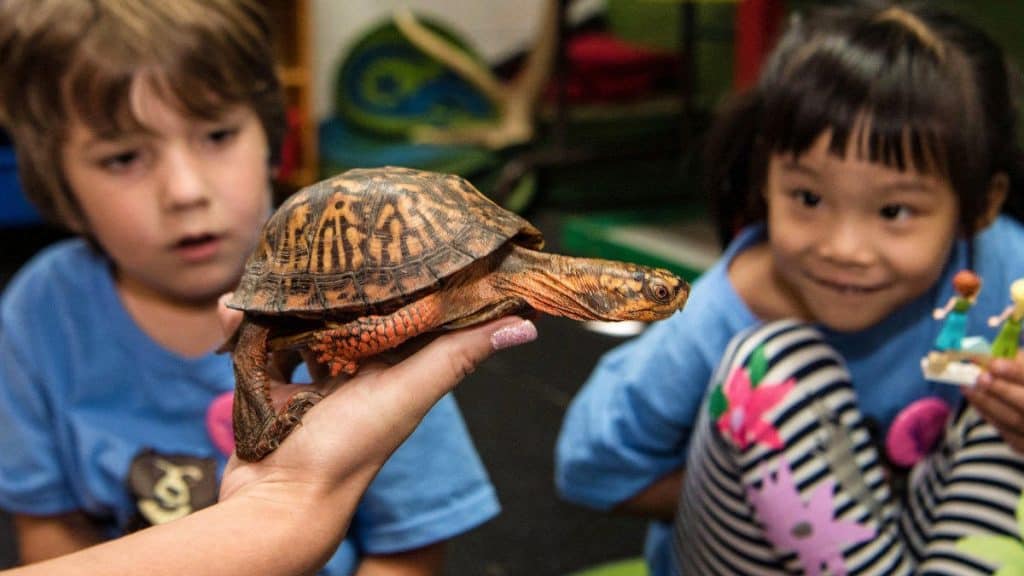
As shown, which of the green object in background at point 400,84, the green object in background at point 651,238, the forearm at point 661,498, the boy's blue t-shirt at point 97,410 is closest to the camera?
the boy's blue t-shirt at point 97,410

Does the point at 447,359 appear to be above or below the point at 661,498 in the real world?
above

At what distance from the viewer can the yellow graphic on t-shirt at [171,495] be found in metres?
0.94

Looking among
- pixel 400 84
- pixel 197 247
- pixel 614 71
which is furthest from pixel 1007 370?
pixel 400 84

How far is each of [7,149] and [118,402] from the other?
7.36ft

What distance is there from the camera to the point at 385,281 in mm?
565

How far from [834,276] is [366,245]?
559 mm

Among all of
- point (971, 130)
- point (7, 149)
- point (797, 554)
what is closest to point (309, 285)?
point (797, 554)

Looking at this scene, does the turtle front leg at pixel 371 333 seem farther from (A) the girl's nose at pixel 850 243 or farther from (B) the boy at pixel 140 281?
(A) the girl's nose at pixel 850 243

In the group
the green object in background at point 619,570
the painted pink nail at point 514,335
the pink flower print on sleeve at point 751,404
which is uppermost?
the painted pink nail at point 514,335

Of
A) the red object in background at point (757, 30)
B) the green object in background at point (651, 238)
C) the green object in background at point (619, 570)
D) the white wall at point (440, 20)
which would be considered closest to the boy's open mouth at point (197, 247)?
the green object in background at point (619, 570)

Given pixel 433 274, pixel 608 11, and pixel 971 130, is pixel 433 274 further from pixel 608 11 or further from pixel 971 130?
pixel 608 11

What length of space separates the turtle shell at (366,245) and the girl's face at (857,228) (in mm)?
460

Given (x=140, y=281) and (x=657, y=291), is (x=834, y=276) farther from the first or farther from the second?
(x=140, y=281)

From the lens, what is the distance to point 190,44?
93 centimetres
